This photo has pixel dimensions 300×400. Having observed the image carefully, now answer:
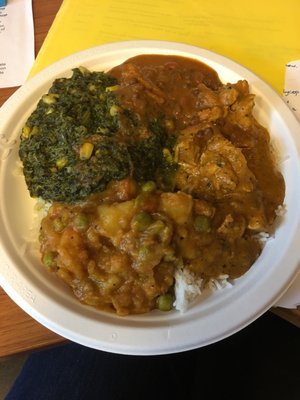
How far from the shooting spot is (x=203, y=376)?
2127 millimetres

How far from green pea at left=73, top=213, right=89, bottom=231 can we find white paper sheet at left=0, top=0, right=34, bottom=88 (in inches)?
45.3

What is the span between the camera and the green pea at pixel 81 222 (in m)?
1.62

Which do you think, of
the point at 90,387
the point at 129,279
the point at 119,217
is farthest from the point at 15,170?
the point at 90,387

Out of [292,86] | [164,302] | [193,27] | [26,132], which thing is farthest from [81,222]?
[193,27]

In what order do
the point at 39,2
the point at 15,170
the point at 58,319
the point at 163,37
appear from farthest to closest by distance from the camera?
the point at 39,2
the point at 163,37
the point at 15,170
the point at 58,319

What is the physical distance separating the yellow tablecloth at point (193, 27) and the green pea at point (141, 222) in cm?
130

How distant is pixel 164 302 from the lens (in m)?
1.62

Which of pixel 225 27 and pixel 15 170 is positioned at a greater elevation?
pixel 225 27

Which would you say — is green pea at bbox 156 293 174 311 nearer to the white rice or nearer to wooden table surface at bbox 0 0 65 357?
the white rice

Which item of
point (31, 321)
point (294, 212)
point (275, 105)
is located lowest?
point (31, 321)

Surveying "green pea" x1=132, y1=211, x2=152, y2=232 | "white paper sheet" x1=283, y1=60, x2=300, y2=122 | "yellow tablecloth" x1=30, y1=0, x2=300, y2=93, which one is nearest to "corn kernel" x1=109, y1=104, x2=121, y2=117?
"green pea" x1=132, y1=211, x2=152, y2=232

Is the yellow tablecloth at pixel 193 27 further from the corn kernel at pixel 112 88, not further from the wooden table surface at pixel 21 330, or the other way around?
the wooden table surface at pixel 21 330

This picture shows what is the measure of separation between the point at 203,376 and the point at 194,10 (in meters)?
2.07

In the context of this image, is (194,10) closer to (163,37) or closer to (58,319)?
(163,37)
